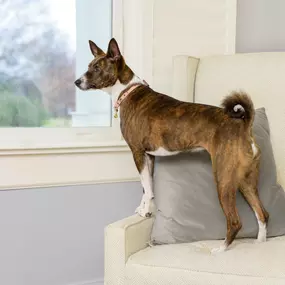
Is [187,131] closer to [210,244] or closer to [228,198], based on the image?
[228,198]

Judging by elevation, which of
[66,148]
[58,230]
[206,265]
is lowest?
[58,230]

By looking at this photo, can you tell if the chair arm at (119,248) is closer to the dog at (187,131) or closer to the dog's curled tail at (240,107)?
the dog at (187,131)

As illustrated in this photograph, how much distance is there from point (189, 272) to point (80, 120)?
1.00 m

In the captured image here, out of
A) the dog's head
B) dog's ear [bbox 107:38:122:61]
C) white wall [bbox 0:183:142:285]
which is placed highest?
dog's ear [bbox 107:38:122:61]

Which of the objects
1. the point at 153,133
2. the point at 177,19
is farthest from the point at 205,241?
the point at 177,19

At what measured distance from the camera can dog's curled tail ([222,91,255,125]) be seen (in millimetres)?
1609

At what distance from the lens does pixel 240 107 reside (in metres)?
1.62

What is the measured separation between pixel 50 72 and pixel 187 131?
77 cm

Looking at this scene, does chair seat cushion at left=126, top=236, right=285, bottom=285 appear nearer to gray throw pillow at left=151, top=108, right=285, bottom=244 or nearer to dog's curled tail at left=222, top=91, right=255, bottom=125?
gray throw pillow at left=151, top=108, right=285, bottom=244

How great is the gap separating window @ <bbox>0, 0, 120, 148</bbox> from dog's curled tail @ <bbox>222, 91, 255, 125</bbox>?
726 millimetres

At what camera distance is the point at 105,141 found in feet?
7.17

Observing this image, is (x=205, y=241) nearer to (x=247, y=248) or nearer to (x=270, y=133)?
(x=247, y=248)

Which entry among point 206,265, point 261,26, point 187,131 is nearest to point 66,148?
point 187,131

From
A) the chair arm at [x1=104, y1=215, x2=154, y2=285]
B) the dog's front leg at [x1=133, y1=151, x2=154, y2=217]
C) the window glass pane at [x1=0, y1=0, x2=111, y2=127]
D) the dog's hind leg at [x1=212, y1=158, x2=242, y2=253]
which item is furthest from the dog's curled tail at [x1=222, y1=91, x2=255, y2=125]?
the window glass pane at [x1=0, y1=0, x2=111, y2=127]
